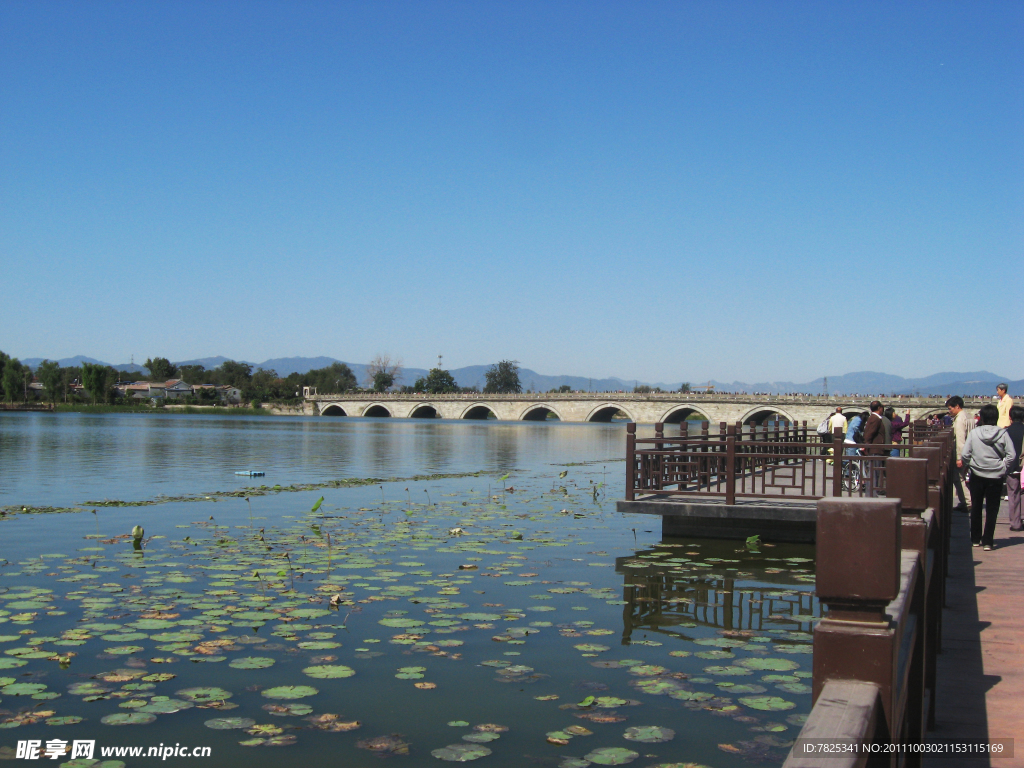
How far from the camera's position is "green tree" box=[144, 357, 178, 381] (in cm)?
12750

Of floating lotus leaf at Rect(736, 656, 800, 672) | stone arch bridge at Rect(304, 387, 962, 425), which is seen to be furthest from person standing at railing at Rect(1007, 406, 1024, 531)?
stone arch bridge at Rect(304, 387, 962, 425)

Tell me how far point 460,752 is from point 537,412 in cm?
8856

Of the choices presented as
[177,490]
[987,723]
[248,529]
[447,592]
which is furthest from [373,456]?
[987,723]

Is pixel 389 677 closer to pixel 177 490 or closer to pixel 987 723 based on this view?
pixel 987 723

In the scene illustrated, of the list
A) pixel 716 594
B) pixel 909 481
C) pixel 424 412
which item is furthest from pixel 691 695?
pixel 424 412

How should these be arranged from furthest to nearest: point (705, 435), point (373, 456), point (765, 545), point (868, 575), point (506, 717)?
point (373, 456) < point (705, 435) < point (765, 545) < point (506, 717) < point (868, 575)

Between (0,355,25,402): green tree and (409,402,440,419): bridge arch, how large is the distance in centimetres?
4180

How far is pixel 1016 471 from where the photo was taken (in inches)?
413

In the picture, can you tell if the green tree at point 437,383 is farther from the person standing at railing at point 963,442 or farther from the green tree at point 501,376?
the person standing at railing at point 963,442

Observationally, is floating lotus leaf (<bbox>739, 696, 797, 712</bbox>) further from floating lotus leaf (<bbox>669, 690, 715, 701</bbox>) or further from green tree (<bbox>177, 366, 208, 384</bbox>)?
green tree (<bbox>177, 366, 208, 384</bbox>)

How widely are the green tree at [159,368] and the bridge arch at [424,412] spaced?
5068 cm

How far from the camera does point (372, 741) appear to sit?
14.4 feet

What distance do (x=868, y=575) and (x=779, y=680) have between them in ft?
13.0

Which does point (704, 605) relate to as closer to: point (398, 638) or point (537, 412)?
point (398, 638)
